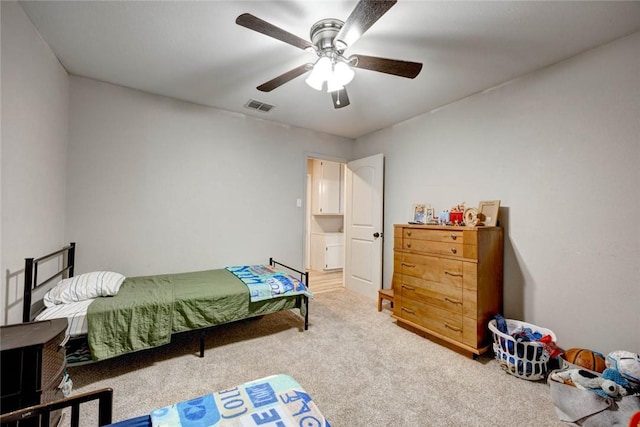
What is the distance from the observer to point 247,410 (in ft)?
3.22

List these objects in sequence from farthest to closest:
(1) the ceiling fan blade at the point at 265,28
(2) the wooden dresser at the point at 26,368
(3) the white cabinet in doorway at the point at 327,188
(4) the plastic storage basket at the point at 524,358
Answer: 1. (3) the white cabinet in doorway at the point at 327,188
2. (4) the plastic storage basket at the point at 524,358
3. (1) the ceiling fan blade at the point at 265,28
4. (2) the wooden dresser at the point at 26,368

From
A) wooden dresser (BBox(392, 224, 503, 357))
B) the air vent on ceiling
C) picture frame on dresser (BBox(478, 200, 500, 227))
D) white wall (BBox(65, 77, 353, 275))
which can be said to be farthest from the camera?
the air vent on ceiling

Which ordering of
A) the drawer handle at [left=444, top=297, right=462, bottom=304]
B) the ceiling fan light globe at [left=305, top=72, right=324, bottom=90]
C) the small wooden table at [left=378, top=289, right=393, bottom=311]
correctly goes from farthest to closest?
1. the small wooden table at [left=378, top=289, right=393, bottom=311]
2. the drawer handle at [left=444, top=297, right=462, bottom=304]
3. the ceiling fan light globe at [left=305, top=72, right=324, bottom=90]

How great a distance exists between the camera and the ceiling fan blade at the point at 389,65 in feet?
5.53

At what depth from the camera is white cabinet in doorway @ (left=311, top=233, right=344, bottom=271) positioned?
18.1ft

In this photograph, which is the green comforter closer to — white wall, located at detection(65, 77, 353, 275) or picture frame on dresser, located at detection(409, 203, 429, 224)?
white wall, located at detection(65, 77, 353, 275)

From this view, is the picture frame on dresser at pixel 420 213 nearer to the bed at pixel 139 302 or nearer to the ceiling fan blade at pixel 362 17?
the bed at pixel 139 302

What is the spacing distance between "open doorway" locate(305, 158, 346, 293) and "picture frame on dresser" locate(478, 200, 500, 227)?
317cm

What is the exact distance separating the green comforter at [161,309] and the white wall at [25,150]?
0.53 metres

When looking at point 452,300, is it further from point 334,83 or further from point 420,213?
point 334,83

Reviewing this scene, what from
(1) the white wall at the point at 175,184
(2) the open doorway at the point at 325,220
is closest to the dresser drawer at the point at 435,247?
(1) the white wall at the point at 175,184

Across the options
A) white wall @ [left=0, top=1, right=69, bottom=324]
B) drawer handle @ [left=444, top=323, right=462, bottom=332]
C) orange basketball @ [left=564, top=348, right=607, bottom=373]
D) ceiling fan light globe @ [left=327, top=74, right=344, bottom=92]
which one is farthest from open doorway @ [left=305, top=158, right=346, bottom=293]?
white wall @ [left=0, top=1, right=69, bottom=324]

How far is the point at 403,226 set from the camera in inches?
116

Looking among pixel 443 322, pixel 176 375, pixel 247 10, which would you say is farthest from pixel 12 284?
pixel 443 322
